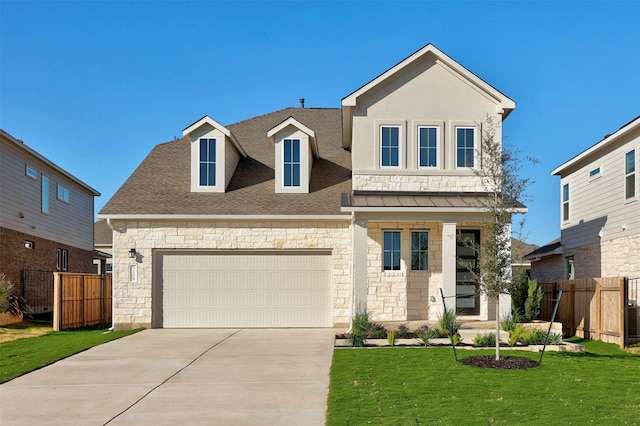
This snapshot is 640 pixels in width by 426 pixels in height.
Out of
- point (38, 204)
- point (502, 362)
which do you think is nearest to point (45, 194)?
point (38, 204)

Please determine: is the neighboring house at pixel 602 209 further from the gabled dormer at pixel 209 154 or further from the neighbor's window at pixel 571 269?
the gabled dormer at pixel 209 154

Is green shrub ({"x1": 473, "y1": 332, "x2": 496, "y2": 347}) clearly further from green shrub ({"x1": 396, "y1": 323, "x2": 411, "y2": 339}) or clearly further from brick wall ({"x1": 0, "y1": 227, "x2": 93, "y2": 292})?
brick wall ({"x1": 0, "y1": 227, "x2": 93, "y2": 292})

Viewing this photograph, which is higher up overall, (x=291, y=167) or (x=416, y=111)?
(x=416, y=111)

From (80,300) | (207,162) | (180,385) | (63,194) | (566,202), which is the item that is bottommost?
(180,385)

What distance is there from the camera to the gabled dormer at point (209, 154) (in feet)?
62.6

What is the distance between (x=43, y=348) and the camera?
14.4 metres

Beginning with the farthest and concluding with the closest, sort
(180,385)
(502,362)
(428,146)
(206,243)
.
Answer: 1. (206,243)
2. (428,146)
3. (502,362)
4. (180,385)

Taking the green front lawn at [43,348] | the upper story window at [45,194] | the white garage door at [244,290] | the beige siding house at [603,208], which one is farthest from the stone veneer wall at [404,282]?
the upper story window at [45,194]

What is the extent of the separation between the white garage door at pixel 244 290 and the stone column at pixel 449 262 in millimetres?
3736

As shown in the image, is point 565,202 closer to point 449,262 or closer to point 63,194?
point 449,262

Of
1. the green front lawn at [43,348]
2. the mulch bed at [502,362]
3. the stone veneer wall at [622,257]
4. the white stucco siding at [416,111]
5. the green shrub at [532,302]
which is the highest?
the white stucco siding at [416,111]

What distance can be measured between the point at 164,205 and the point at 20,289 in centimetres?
756

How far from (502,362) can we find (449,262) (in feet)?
17.2

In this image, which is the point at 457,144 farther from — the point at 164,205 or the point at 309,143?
the point at 164,205
